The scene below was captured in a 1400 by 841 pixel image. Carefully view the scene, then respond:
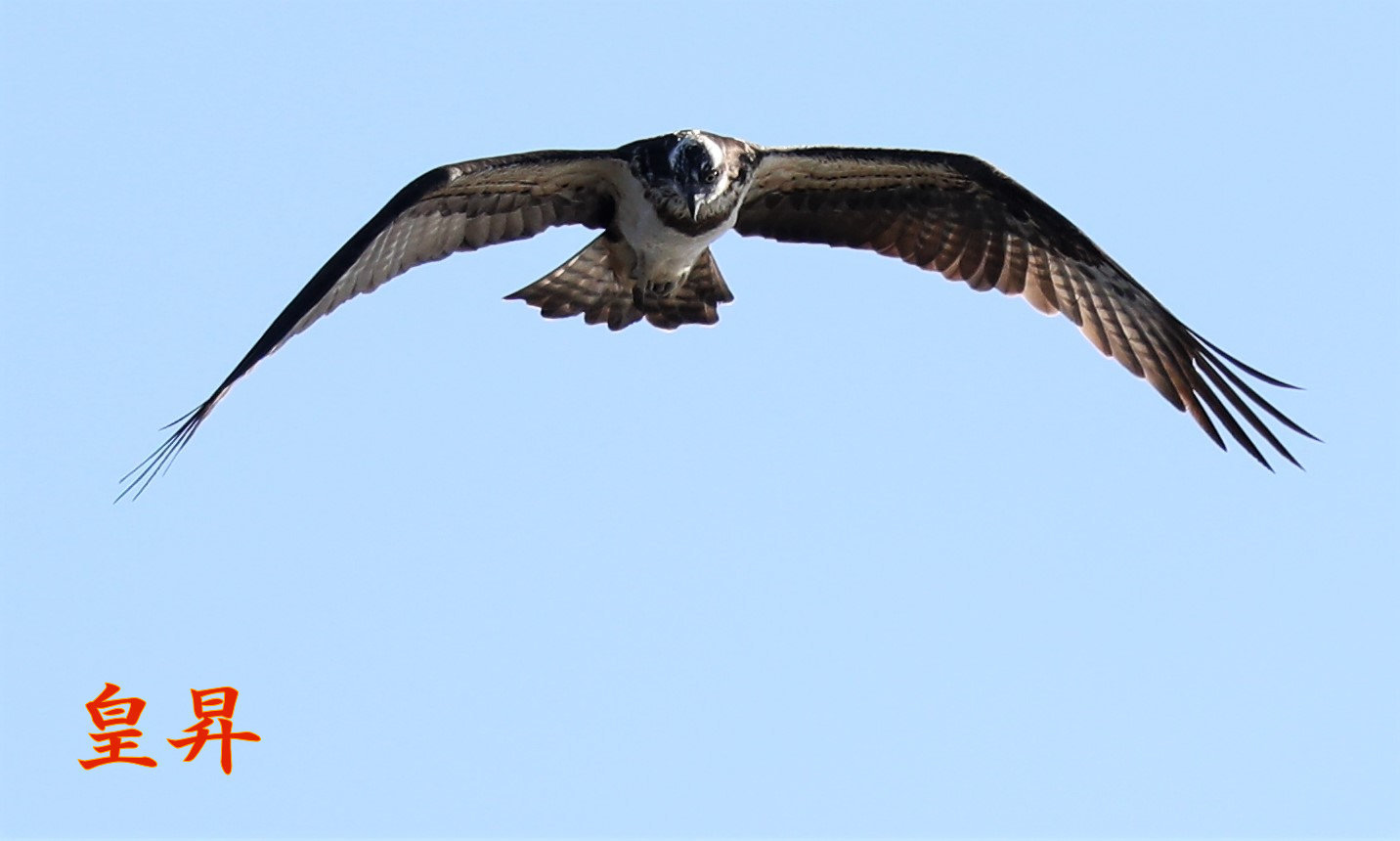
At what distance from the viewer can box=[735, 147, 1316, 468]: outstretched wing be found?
35.2ft

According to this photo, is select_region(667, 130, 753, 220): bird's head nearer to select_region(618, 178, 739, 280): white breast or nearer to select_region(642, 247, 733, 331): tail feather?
select_region(618, 178, 739, 280): white breast

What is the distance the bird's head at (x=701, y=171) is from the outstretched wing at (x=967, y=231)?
1.56 ft

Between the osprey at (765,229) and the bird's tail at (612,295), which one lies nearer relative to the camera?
the osprey at (765,229)

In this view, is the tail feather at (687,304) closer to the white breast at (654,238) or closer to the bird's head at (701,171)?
the white breast at (654,238)

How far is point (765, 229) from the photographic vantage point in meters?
11.1


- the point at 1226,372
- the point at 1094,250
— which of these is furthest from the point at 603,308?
the point at 1226,372

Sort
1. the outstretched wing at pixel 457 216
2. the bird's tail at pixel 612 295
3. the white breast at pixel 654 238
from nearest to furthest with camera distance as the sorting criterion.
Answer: the outstretched wing at pixel 457 216 → the white breast at pixel 654 238 → the bird's tail at pixel 612 295

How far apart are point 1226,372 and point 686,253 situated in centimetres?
303

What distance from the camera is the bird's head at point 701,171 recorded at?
995 cm

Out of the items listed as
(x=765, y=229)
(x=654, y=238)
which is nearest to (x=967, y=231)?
(x=765, y=229)

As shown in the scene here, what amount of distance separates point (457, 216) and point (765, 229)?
6.30ft

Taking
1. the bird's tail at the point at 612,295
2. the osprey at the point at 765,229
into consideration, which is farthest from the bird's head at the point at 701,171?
the bird's tail at the point at 612,295

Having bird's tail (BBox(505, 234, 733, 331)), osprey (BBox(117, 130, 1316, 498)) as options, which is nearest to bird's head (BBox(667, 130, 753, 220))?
osprey (BBox(117, 130, 1316, 498))

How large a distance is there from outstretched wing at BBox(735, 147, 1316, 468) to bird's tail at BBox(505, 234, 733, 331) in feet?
1.32
